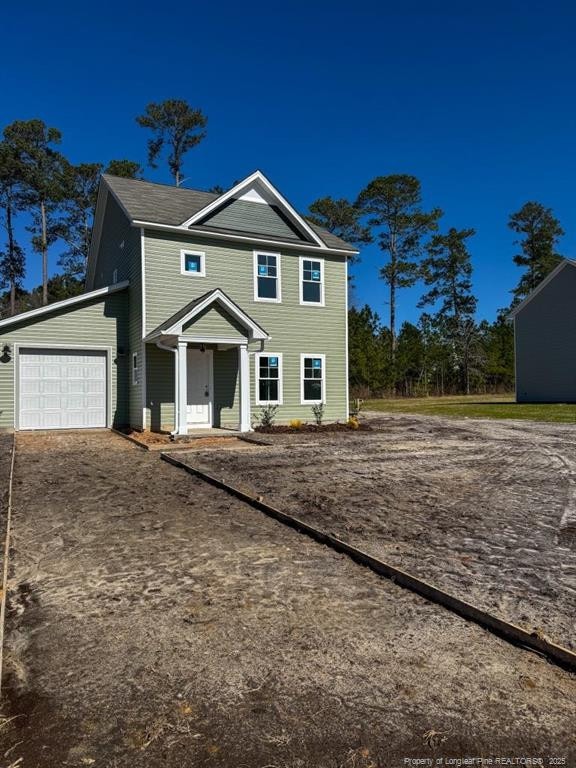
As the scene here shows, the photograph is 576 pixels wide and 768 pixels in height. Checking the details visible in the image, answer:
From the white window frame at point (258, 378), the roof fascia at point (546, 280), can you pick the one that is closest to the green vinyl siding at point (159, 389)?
the white window frame at point (258, 378)

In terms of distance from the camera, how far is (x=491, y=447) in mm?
11219

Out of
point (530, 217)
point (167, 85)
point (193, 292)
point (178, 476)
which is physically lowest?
point (178, 476)

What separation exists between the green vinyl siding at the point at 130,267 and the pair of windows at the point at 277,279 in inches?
143

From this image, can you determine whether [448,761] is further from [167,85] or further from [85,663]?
[167,85]

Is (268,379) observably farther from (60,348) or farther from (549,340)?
(549,340)

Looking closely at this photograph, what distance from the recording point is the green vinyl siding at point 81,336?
14648 mm

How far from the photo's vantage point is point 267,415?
15.8m

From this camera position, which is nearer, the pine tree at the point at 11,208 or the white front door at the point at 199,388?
the white front door at the point at 199,388

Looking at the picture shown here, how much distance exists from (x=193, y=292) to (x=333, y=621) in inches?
525

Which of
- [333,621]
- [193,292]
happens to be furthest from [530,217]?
[333,621]

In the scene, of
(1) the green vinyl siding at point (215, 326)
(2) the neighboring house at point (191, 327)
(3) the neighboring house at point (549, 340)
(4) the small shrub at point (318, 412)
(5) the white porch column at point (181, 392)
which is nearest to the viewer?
(5) the white porch column at point (181, 392)

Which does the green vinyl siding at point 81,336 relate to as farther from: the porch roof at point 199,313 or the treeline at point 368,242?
the treeline at point 368,242

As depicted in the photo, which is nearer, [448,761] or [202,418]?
[448,761]

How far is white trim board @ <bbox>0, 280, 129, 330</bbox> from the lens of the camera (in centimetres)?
1443
